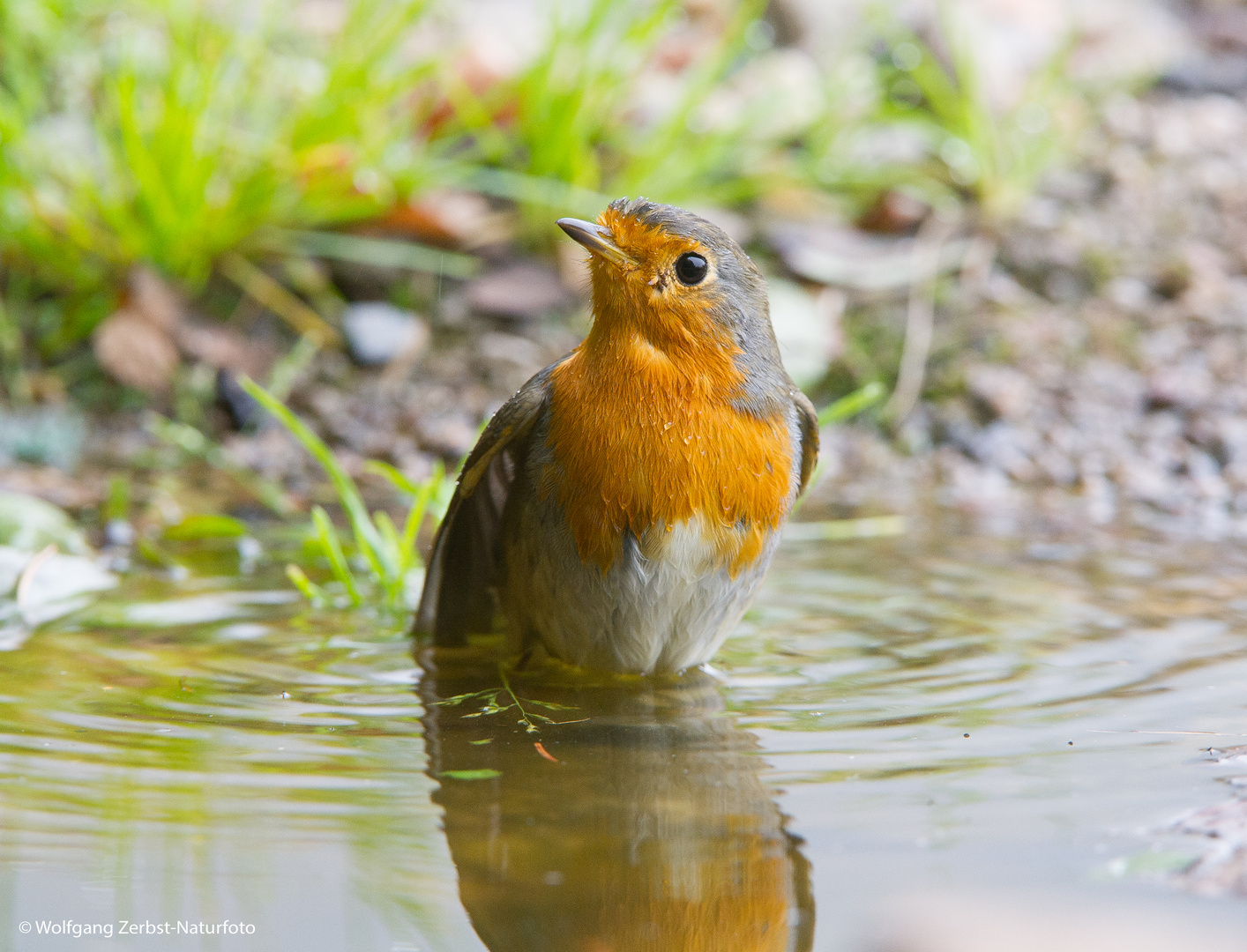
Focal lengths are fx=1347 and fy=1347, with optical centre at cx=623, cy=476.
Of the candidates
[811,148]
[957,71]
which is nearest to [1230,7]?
[957,71]

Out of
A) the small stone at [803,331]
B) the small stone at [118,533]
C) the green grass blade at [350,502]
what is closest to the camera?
the green grass blade at [350,502]

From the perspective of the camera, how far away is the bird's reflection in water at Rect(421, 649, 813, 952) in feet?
4.98

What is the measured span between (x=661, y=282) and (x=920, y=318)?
9.12 feet

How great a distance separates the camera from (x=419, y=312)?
519 centimetres

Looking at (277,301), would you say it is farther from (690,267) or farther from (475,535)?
(690,267)

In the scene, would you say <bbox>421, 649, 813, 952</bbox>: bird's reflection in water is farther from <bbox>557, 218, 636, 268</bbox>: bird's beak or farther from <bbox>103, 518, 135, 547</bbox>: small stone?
<bbox>103, 518, 135, 547</bbox>: small stone

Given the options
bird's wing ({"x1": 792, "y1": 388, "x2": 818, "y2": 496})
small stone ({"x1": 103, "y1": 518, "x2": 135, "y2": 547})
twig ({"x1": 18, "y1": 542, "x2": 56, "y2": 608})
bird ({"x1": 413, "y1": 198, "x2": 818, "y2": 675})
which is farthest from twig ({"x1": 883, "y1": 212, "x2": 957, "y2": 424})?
twig ({"x1": 18, "y1": 542, "x2": 56, "y2": 608})

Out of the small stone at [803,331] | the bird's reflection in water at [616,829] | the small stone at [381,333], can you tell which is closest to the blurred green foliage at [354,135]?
the small stone at [381,333]

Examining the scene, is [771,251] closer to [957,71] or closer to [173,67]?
[957,71]

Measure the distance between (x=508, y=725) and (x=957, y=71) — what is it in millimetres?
4402

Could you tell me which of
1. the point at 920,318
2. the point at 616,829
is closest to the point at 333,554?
the point at 616,829

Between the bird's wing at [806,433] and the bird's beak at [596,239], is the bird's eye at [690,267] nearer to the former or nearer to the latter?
the bird's beak at [596,239]

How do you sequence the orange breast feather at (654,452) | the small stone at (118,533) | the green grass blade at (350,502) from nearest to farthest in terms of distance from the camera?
Answer: 1. the orange breast feather at (654,452)
2. the green grass blade at (350,502)
3. the small stone at (118,533)

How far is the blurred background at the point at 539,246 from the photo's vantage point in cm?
459
